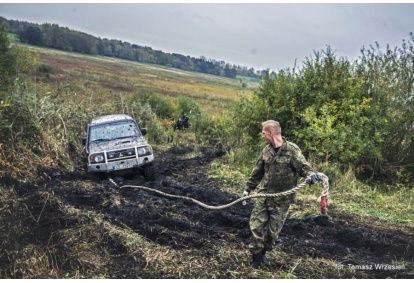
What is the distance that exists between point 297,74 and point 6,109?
27.9 feet

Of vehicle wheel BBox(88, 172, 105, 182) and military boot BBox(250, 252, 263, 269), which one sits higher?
military boot BBox(250, 252, 263, 269)

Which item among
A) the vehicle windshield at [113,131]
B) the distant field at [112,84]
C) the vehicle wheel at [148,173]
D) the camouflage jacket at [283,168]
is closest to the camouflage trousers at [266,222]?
the camouflage jacket at [283,168]

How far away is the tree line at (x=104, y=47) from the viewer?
6056cm

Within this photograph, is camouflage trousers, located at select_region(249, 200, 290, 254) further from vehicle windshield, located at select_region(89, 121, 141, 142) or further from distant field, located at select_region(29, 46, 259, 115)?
distant field, located at select_region(29, 46, 259, 115)

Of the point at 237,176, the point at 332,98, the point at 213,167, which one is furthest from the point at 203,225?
the point at 332,98

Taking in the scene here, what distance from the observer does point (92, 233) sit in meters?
6.94

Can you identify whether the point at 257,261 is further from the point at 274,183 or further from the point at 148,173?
the point at 148,173

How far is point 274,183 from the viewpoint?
19.5ft

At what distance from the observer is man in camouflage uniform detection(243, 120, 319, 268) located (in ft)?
19.2

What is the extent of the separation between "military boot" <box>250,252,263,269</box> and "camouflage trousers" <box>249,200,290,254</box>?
0.21 feet

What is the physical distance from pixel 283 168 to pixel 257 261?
4.07 feet

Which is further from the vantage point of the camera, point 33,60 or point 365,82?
point 33,60

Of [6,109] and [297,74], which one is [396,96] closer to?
[297,74]

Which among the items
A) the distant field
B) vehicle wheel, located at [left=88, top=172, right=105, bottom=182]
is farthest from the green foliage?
vehicle wheel, located at [left=88, top=172, right=105, bottom=182]
